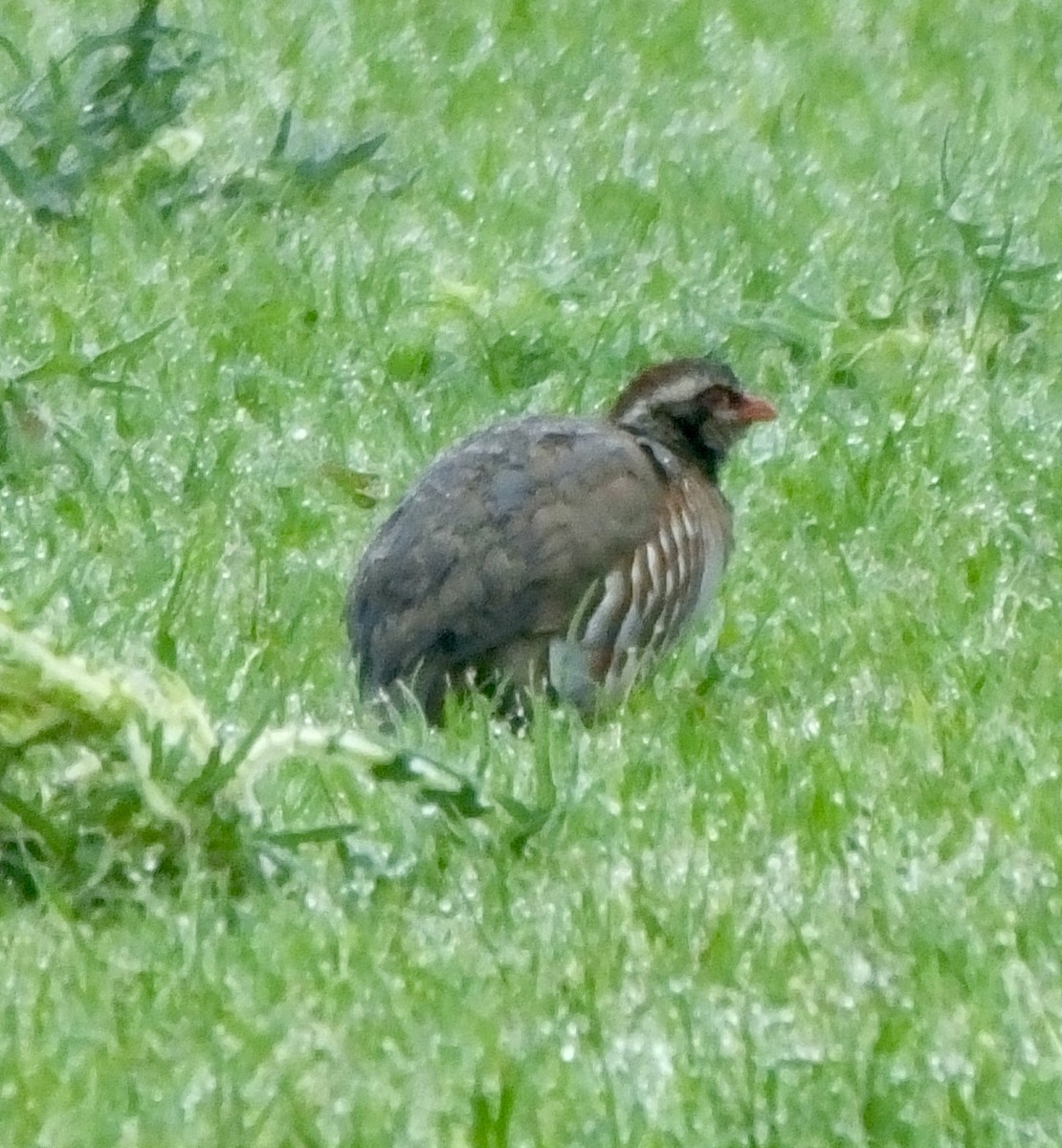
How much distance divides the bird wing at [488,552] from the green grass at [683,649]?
21cm

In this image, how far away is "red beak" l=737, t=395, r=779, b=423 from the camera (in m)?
6.83

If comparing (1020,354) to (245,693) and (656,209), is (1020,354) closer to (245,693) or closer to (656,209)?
(656,209)

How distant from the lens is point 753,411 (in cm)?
683

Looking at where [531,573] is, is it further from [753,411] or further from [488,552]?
[753,411]

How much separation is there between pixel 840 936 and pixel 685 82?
7.36 metres

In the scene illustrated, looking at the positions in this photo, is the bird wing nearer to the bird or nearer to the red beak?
the bird

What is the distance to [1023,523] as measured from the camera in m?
7.11

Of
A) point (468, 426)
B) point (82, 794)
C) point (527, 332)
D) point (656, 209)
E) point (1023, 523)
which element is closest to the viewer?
point (82, 794)

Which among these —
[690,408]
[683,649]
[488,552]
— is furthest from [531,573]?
[690,408]

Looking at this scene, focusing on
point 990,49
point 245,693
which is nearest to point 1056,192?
point 990,49

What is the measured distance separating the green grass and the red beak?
14.1 inches

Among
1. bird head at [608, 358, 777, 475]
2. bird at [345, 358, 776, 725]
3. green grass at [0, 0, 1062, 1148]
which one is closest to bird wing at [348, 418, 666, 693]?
bird at [345, 358, 776, 725]

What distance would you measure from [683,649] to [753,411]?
2.37 ft

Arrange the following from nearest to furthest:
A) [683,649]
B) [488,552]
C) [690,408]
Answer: [488,552]
[683,649]
[690,408]
